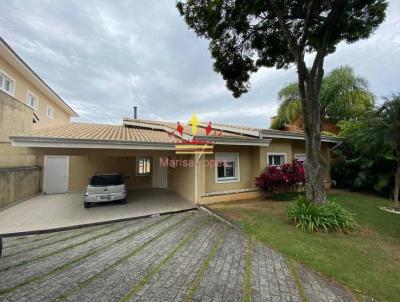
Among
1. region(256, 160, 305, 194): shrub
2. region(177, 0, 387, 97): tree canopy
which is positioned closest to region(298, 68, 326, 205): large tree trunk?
region(177, 0, 387, 97): tree canopy

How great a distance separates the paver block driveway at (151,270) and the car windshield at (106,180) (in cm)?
319

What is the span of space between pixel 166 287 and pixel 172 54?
1094cm

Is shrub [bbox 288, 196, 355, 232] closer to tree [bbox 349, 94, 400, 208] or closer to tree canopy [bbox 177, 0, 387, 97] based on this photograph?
tree [bbox 349, 94, 400, 208]

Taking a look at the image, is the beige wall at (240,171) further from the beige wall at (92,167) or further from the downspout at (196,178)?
the beige wall at (92,167)

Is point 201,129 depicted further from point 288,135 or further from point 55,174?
point 55,174

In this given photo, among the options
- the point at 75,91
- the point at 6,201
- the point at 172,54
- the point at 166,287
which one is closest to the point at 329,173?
the point at 172,54

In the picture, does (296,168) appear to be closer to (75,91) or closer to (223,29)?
(223,29)

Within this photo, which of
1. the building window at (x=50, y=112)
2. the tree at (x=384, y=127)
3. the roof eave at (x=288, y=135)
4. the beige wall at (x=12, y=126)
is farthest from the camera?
the building window at (x=50, y=112)

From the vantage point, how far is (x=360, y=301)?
10.5 ft

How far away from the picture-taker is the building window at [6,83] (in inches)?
385

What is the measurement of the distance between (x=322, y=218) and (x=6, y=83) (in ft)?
51.7

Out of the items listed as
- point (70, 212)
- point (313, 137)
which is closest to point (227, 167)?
point (313, 137)

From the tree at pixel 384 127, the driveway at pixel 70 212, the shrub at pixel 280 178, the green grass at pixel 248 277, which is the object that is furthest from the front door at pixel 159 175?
the tree at pixel 384 127

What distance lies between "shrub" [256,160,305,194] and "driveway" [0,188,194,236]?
4063mm
